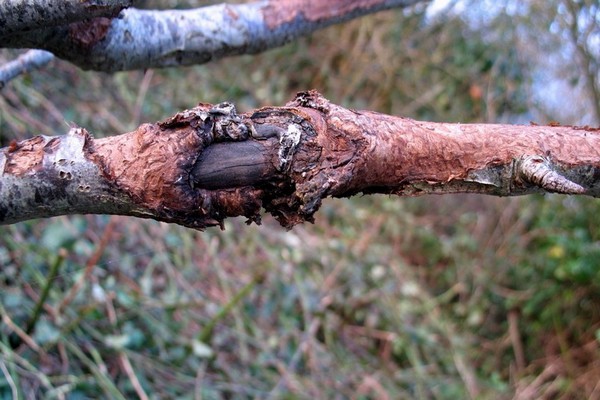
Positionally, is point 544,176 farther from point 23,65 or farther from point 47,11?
point 23,65

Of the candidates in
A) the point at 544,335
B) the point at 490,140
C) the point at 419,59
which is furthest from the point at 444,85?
the point at 490,140

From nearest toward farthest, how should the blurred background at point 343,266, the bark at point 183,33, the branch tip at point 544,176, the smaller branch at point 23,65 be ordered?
the branch tip at point 544,176 < the bark at point 183,33 < the smaller branch at point 23,65 < the blurred background at point 343,266

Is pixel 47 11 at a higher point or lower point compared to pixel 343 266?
higher

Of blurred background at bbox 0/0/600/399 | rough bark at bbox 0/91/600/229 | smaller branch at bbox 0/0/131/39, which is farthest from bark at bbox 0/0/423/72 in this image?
blurred background at bbox 0/0/600/399

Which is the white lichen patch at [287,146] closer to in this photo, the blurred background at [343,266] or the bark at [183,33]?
the bark at [183,33]

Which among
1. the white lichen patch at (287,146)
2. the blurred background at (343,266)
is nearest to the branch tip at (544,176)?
the white lichen patch at (287,146)

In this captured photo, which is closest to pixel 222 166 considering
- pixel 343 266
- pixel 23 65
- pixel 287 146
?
pixel 287 146
